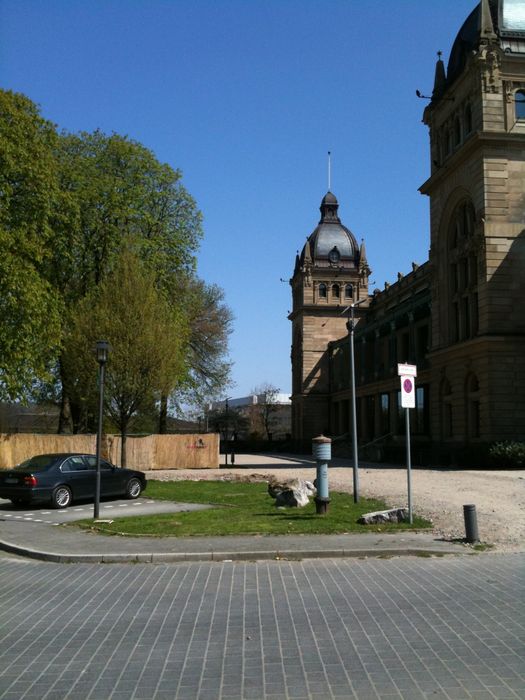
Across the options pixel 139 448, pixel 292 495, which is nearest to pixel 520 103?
pixel 139 448

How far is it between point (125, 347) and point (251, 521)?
14.6m

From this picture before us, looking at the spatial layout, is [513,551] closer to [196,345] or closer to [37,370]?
[37,370]

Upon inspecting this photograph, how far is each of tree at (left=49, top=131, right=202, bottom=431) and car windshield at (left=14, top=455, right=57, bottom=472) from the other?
1430cm

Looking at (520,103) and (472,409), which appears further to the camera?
(472,409)

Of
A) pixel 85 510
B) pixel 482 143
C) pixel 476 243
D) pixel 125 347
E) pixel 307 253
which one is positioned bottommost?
pixel 85 510

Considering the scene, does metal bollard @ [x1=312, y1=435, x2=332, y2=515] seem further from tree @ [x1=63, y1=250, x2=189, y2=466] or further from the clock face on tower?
the clock face on tower

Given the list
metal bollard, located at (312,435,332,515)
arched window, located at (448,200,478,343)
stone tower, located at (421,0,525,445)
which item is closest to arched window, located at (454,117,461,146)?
stone tower, located at (421,0,525,445)

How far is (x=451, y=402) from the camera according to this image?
136 ft

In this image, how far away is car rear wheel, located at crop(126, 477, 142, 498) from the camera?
2084cm

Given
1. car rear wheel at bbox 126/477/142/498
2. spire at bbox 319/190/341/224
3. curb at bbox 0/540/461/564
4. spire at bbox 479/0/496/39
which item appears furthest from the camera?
spire at bbox 319/190/341/224

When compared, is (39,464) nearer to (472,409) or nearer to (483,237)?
(472,409)

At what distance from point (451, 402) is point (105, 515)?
28.9 meters

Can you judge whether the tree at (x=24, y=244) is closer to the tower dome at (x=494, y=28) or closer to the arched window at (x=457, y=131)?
the arched window at (x=457, y=131)

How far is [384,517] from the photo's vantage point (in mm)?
13539
